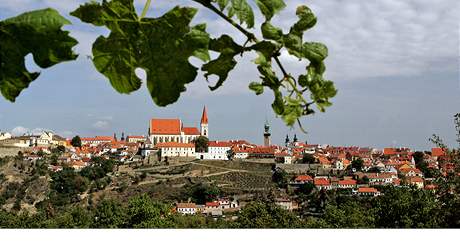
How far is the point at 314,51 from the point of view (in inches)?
5.7

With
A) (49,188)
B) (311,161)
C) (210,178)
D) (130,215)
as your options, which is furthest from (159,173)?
(130,215)

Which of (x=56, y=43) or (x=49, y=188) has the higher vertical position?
(x=56, y=43)

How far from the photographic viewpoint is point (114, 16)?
13cm

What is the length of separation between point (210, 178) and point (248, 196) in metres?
2.22

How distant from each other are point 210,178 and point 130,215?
26.4 feet

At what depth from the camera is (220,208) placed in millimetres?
15852

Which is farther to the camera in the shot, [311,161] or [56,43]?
[311,161]

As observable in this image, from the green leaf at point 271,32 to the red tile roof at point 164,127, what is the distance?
23054mm

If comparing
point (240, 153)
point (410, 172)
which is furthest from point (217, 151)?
point (410, 172)

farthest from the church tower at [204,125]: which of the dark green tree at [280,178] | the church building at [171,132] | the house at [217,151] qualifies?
the dark green tree at [280,178]
